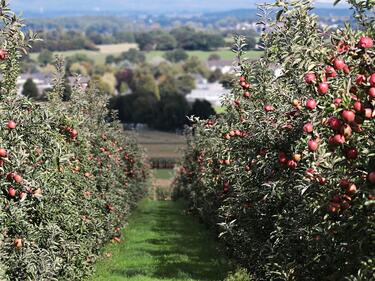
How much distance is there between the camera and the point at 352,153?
529 centimetres

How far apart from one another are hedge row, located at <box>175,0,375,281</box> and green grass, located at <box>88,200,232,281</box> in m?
3.60

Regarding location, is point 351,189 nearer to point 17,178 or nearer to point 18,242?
point 17,178

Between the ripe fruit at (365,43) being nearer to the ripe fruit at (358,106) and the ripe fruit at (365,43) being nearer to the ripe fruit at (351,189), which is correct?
the ripe fruit at (358,106)

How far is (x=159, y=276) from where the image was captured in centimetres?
1437

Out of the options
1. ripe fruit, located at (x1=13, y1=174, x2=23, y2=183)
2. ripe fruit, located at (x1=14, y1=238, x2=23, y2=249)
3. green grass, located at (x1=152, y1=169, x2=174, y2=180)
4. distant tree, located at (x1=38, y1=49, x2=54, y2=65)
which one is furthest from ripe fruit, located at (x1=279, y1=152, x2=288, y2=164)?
distant tree, located at (x1=38, y1=49, x2=54, y2=65)

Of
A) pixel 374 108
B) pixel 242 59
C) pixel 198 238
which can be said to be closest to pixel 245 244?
pixel 242 59

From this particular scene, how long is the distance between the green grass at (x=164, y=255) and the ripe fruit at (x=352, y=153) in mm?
8953

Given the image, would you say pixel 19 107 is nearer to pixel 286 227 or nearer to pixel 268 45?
pixel 286 227

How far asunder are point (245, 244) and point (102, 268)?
6324mm

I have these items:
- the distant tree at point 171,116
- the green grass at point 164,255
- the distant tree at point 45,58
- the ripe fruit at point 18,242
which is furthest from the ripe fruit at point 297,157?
the distant tree at point 45,58

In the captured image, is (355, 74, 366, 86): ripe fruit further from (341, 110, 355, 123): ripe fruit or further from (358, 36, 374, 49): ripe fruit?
(341, 110, 355, 123): ripe fruit

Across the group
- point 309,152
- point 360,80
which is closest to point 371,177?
point 360,80

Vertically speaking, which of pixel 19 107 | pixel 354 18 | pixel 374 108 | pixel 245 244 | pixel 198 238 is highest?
pixel 354 18

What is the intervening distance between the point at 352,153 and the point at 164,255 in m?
13.1
